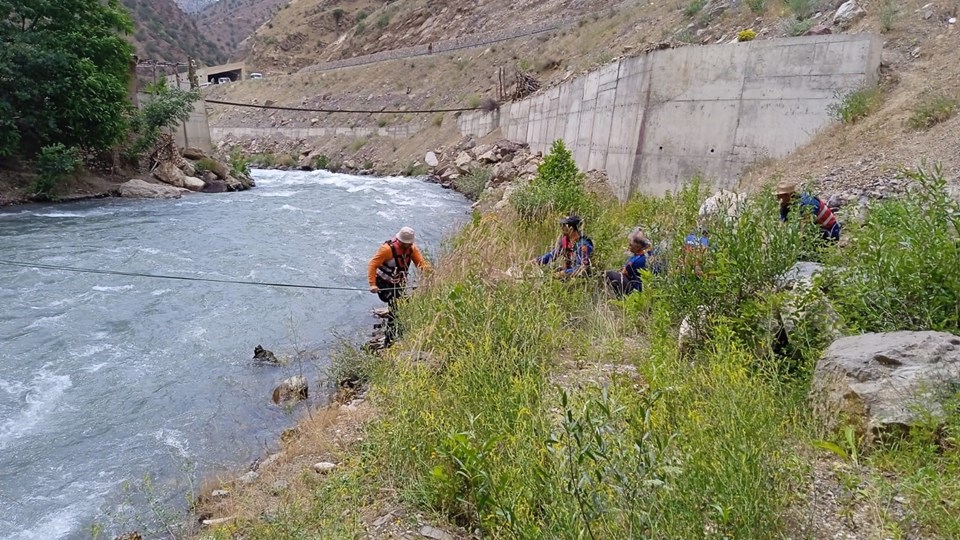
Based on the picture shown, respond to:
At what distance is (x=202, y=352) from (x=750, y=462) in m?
7.08

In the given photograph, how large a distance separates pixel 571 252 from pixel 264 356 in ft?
12.8

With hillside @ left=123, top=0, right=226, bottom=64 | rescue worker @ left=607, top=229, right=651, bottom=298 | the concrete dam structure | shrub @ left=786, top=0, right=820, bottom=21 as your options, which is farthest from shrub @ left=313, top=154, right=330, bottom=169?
hillside @ left=123, top=0, right=226, bottom=64

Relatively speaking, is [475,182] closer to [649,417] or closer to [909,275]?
[909,275]

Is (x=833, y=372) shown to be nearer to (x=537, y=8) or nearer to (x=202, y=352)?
(x=202, y=352)

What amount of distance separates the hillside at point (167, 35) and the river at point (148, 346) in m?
84.3

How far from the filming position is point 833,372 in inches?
130

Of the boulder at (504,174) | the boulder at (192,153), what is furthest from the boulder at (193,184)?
the boulder at (504,174)

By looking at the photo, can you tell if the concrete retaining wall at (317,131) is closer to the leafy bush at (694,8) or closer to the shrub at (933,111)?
the leafy bush at (694,8)

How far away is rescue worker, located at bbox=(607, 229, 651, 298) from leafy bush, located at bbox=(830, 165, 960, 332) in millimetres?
Answer: 2423

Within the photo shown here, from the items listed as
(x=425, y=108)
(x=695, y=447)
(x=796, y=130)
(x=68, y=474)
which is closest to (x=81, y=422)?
(x=68, y=474)

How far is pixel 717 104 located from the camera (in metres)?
10.8

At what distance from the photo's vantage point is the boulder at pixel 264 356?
7.56 m

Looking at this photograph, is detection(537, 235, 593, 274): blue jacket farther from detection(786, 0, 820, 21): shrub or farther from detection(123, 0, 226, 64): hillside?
detection(123, 0, 226, 64): hillside

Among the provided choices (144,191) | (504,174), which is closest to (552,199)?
(504,174)
